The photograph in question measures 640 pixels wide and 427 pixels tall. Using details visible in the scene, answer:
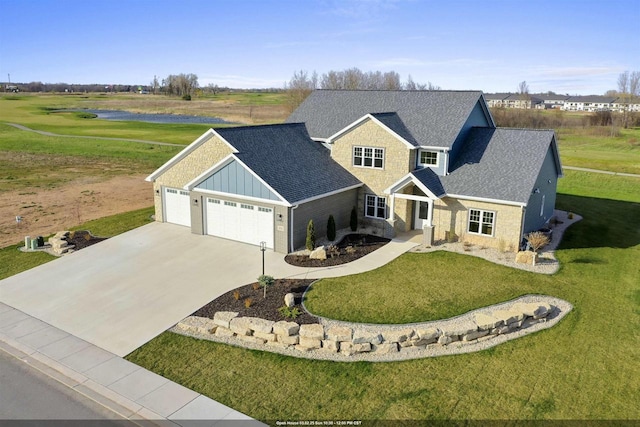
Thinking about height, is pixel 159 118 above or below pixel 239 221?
above

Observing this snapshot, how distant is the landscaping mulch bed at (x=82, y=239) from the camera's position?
78.2 ft

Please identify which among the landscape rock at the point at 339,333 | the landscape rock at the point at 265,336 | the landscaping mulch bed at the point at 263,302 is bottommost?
the landscape rock at the point at 265,336

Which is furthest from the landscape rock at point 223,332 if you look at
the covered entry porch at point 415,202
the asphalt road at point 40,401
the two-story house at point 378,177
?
the covered entry porch at point 415,202

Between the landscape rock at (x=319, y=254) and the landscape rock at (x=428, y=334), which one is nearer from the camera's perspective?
the landscape rock at (x=428, y=334)

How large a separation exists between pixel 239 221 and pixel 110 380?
12036mm

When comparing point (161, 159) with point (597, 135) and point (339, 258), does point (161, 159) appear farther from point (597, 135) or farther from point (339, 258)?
point (597, 135)

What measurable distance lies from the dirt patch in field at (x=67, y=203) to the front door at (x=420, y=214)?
18.1m

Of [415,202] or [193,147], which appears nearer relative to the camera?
[193,147]

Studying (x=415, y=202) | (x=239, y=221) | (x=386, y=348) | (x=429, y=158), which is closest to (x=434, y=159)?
(x=429, y=158)

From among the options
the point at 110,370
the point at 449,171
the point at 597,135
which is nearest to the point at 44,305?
the point at 110,370

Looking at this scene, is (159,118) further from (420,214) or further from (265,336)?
(265,336)

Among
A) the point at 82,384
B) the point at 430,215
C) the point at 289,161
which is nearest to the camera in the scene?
the point at 82,384

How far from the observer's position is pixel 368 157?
27.1m

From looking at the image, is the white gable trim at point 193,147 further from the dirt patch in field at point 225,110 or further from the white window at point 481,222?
the dirt patch in field at point 225,110
